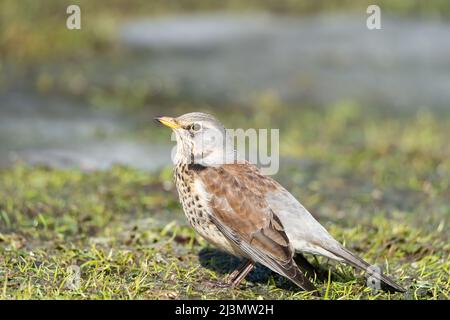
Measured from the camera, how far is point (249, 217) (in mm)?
6297

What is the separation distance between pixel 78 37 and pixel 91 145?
6077mm

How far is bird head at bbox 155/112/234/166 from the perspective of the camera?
673cm

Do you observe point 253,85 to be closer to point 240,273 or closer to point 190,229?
point 190,229

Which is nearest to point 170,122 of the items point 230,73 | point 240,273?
point 240,273

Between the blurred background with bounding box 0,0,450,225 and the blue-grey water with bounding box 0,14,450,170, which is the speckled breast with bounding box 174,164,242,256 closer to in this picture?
the blurred background with bounding box 0,0,450,225

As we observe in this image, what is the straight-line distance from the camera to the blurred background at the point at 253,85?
435 inches

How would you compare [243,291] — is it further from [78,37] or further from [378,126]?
[78,37]

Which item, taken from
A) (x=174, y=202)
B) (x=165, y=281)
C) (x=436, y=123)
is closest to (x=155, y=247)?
(x=165, y=281)

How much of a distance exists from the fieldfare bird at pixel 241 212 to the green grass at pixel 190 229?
0.30 meters

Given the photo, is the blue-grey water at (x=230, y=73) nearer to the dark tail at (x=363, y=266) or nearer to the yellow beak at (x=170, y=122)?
the yellow beak at (x=170, y=122)

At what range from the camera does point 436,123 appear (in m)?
14.1

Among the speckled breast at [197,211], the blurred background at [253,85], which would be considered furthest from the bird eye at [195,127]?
the blurred background at [253,85]

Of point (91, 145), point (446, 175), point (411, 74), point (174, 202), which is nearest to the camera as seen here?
point (174, 202)

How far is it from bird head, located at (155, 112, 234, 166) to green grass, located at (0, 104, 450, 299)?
2.99 feet
